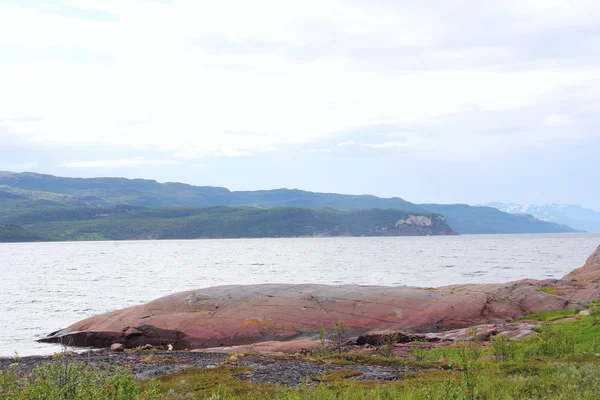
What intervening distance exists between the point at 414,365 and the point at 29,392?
13141mm

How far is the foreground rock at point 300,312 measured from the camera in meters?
32.9

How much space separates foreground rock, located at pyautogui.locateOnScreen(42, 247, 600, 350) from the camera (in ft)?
108

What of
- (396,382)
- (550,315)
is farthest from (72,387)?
(550,315)

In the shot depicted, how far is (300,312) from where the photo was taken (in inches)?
1387

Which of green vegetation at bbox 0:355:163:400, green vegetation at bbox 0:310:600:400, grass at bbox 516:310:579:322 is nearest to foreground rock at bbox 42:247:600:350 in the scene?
grass at bbox 516:310:579:322

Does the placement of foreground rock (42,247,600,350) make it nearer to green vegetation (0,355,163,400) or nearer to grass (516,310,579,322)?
grass (516,310,579,322)

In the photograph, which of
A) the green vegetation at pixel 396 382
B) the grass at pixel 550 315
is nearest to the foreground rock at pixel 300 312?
the grass at pixel 550 315

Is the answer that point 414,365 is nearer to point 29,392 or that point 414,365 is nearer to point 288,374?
point 288,374

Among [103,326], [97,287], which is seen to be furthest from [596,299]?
[97,287]

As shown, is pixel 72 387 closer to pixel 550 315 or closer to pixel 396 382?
pixel 396 382

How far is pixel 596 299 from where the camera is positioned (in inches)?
1377

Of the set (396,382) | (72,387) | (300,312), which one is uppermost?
(72,387)

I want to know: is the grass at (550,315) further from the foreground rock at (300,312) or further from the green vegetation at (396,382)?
the green vegetation at (396,382)

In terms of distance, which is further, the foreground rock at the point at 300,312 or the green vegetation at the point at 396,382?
the foreground rock at the point at 300,312
